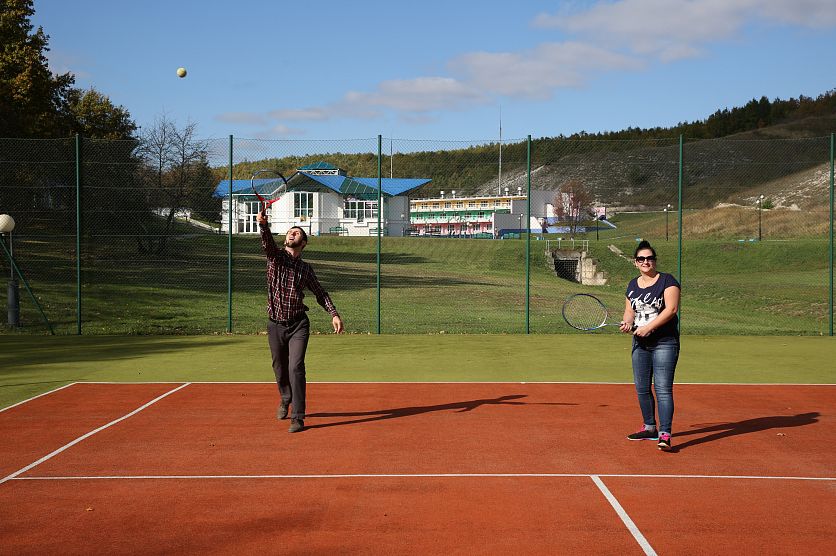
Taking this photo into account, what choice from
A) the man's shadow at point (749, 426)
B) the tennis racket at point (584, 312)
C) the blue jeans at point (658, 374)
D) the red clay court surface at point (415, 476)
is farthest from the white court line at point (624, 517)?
the tennis racket at point (584, 312)

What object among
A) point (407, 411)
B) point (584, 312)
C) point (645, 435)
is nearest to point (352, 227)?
point (584, 312)

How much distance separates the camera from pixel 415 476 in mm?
7047

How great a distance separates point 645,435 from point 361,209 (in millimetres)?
13230

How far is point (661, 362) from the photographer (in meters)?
7.88

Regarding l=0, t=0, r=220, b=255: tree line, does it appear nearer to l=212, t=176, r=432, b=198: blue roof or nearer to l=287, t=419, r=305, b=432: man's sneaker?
l=212, t=176, r=432, b=198: blue roof

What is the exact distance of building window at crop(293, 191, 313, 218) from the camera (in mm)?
21859

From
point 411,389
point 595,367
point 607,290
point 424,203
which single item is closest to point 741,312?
point 607,290

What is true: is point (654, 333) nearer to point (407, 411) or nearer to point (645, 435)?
point (645, 435)

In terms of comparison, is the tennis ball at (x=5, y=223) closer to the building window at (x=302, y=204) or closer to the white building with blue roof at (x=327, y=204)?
the white building with blue roof at (x=327, y=204)

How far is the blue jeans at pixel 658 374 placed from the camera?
7863mm

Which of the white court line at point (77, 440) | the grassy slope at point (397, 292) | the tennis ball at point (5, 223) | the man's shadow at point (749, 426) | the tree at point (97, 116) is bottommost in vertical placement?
the white court line at point (77, 440)

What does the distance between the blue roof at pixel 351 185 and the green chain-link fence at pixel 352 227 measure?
0.15ft

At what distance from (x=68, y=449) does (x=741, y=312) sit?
2410 centimetres

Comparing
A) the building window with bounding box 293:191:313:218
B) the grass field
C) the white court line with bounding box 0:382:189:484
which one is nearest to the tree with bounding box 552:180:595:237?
the grass field
